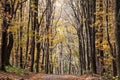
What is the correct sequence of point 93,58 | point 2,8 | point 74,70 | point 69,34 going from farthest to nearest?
point 74,70 < point 69,34 < point 93,58 < point 2,8

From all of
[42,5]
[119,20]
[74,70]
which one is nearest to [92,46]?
[119,20]

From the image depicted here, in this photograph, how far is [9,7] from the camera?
17.4 meters

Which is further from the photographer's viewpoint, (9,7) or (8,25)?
(9,7)

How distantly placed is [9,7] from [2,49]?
308cm

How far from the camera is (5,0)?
16.5 metres

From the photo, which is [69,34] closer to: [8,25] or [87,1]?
[87,1]

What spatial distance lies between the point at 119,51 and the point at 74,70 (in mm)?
67123

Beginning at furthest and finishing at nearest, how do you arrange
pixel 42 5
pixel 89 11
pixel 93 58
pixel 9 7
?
pixel 42 5, pixel 89 11, pixel 93 58, pixel 9 7

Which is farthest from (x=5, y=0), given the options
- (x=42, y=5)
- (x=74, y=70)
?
(x=74, y=70)

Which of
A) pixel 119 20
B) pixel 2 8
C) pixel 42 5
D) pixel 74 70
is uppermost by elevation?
pixel 42 5

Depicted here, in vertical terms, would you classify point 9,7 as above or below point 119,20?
above

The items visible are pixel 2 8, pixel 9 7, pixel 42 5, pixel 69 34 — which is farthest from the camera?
pixel 69 34

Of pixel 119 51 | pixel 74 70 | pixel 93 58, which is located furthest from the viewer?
pixel 74 70

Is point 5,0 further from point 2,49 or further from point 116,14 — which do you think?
point 116,14
